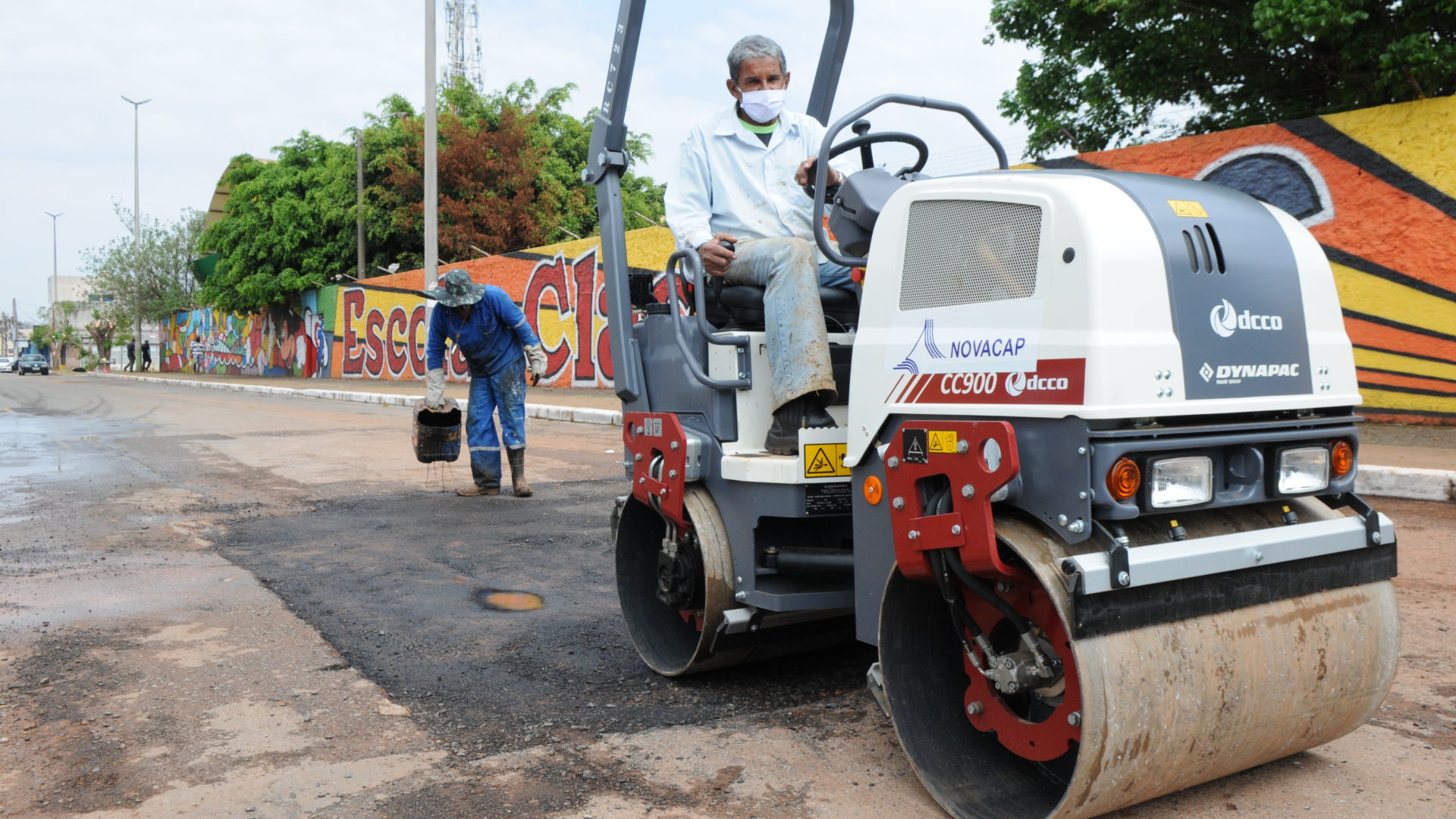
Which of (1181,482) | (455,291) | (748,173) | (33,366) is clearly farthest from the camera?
(33,366)

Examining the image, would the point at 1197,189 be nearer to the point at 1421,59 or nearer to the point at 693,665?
the point at 693,665

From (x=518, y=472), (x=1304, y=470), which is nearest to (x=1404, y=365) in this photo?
(x=518, y=472)

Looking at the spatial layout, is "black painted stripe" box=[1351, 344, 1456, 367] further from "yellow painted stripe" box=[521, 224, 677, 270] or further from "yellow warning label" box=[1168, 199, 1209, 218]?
"yellow painted stripe" box=[521, 224, 677, 270]

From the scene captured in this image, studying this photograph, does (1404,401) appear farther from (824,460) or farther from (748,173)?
(824,460)

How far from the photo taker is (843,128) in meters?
3.51

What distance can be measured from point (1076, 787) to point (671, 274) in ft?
7.21

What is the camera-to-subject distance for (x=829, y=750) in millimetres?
3307

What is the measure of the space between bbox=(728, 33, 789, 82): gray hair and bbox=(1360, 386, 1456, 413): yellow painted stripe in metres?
8.66

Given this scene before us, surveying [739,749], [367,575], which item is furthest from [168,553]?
[739,749]

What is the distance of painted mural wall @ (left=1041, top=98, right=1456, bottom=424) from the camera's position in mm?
10445

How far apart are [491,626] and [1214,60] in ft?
39.6

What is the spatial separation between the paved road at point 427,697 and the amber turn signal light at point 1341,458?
836 millimetres

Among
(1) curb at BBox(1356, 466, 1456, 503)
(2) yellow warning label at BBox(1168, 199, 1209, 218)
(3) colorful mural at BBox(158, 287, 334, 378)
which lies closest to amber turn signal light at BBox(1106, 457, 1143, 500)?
(2) yellow warning label at BBox(1168, 199, 1209, 218)

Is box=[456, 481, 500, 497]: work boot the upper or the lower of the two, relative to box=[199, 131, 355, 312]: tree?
lower
